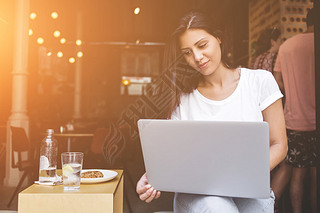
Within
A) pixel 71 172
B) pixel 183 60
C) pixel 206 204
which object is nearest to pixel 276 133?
pixel 206 204

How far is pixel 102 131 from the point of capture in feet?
12.9

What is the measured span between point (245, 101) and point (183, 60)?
1.46ft

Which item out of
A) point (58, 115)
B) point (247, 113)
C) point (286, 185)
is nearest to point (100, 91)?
point (58, 115)

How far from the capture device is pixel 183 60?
1.65m

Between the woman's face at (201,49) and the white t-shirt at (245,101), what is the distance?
0.16 metres

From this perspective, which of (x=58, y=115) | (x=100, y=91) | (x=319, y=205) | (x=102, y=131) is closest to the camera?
(x=319, y=205)

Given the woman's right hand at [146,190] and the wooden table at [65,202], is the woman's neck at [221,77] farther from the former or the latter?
the wooden table at [65,202]

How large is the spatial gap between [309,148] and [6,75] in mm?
6971

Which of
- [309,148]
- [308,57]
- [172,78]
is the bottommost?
[309,148]

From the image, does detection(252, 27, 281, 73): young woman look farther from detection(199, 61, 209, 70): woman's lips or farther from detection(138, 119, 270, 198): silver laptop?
detection(138, 119, 270, 198): silver laptop

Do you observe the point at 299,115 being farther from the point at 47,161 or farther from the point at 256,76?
the point at 47,161

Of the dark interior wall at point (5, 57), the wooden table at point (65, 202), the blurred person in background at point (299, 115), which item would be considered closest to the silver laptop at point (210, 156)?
the wooden table at point (65, 202)

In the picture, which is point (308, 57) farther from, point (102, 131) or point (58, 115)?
point (58, 115)

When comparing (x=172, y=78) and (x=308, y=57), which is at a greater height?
(x=308, y=57)
